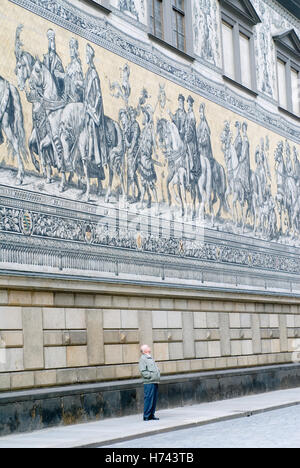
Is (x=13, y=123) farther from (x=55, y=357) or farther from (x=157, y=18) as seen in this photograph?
(x=157, y=18)

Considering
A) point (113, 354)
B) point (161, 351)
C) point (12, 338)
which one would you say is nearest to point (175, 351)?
point (161, 351)

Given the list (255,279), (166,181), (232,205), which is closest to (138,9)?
(166,181)

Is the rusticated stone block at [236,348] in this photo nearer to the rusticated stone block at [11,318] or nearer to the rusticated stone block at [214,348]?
the rusticated stone block at [214,348]

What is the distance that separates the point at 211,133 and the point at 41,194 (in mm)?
7353

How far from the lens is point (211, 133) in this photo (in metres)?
21.3

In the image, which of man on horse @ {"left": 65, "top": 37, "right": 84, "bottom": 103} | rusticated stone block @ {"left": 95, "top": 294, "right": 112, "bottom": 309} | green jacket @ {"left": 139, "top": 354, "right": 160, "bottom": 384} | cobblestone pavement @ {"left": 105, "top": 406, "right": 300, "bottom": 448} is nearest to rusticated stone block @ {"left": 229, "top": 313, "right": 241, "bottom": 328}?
rusticated stone block @ {"left": 95, "top": 294, "right": 112, "bottom": 309}

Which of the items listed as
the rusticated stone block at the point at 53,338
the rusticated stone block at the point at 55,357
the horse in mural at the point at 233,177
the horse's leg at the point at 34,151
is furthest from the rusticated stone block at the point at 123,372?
the horse in mural at the point at 233,177

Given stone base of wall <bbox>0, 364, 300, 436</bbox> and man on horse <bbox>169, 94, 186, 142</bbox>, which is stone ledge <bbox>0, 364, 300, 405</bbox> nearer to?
stone base of wall <bbox>0, 364, 300, 436</bbox>

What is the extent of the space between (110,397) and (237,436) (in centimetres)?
368

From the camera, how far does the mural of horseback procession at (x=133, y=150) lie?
49.7 ft

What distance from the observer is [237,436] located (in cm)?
1258

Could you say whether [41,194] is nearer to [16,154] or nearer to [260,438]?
[16,154]

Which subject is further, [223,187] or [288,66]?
[288,66]
